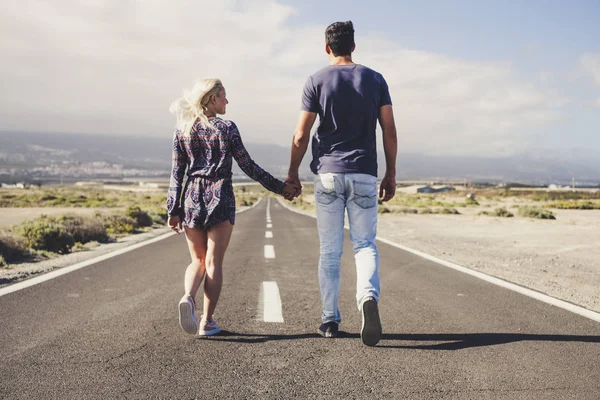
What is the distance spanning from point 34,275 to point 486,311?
18.8 ft

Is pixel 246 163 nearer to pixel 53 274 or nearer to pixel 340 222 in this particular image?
pixel 340 222

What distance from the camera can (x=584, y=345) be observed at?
13.0ft

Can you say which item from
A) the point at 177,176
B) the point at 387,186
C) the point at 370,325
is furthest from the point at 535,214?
the point at 177,176

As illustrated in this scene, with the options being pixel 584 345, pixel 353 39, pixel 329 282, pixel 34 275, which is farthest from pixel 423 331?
pixel 34 275

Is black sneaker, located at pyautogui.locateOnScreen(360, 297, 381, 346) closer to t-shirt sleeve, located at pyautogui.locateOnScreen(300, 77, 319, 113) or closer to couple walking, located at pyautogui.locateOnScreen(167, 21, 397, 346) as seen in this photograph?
couple walking, located at pyautogui.locateOnScreen(167, 21, 397, 346)

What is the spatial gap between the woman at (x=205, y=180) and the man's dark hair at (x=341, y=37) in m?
0.95

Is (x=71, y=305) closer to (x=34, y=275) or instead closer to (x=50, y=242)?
(x=34, y=275)

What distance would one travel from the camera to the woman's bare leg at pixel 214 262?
13.8 ft

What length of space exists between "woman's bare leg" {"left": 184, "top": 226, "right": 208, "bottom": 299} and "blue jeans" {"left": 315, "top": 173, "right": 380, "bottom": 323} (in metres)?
0.97

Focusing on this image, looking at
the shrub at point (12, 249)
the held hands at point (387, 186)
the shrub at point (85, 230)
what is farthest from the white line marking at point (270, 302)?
the shrub at point (85, 230)

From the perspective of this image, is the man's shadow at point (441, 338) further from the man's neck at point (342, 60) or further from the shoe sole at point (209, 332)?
the man's neck at point (342, 60)

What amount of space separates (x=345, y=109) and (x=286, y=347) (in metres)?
1.84

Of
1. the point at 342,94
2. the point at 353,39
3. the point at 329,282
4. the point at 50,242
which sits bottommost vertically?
the point at 50,242

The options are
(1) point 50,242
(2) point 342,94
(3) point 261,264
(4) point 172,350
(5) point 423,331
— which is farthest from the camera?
(1) point 50,242
